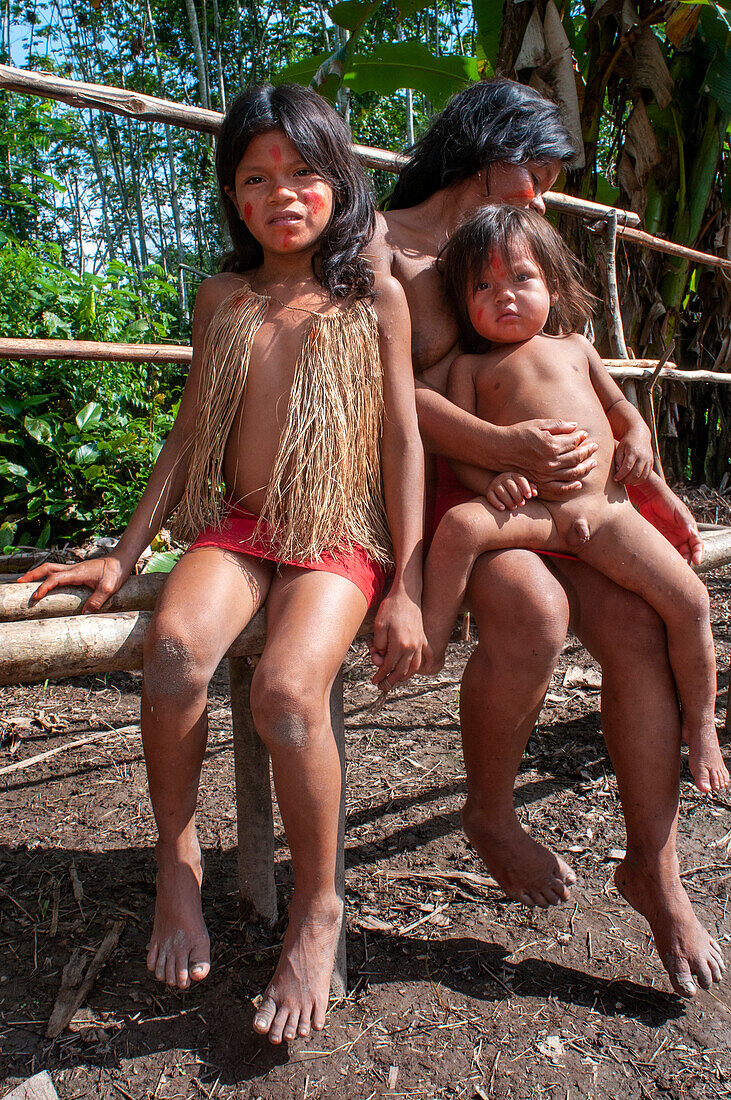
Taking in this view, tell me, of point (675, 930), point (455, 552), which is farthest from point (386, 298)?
point (675, 930)

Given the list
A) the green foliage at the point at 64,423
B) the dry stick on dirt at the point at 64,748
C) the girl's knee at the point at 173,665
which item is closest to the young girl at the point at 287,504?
the girl's knee at the point at 173,665

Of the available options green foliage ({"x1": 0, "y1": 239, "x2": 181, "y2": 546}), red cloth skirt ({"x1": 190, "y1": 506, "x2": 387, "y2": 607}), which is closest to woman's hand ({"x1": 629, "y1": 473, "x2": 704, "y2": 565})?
red cloth skirt ({"x1": 190, "y1": 506, "x2": 387, "y2": 607})

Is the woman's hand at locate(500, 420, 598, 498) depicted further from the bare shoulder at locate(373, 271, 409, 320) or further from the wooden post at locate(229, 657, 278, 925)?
the wooden post at locate(229, 657, 278, 925)

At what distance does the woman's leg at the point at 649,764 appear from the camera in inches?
58.4

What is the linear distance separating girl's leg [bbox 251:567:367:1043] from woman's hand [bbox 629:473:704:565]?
823 mm

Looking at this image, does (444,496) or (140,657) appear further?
(444,496)

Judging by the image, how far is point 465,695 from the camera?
1.50 meters

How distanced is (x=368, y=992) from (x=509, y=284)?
1.47 meters

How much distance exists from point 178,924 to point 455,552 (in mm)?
796

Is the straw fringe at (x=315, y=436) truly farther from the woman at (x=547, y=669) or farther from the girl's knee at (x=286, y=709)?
the girl's knee at (x=286, y=709)

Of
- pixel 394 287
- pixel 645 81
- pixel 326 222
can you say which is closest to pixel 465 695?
pixel 394 287

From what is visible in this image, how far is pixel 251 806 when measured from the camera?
5.52 feet

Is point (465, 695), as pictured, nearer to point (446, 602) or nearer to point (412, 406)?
point (446, 602)

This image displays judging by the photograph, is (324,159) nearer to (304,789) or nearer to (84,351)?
(84,351)
